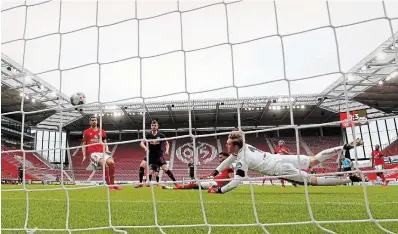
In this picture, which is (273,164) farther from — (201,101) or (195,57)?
(195,57)

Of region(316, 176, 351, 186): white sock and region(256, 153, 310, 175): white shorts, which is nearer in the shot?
region(256, 153, 310, 175): white shorts

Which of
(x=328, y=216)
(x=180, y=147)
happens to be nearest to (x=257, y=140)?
(x=180, y=147)

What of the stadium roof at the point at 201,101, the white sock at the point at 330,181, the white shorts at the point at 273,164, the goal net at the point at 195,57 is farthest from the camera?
the white sock at the point at 330,181

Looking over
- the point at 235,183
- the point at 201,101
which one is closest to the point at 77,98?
the point at 235,183

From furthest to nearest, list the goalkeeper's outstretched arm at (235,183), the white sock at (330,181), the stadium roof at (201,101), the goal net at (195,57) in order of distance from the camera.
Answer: the white sock at (330,181) → the goalkeeper's outstretched arm at (235,183) → the stadium roof at (201,101) → the goal net at (195,57)

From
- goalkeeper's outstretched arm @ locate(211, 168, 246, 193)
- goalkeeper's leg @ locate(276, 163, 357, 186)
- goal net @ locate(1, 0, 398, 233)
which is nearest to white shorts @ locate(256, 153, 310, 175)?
goalkeeper's leg @ locate(276, 163, 357, 186)

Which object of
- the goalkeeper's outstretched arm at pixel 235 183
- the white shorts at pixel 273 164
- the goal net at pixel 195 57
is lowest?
the goalkeeper's outstretched arm at pixel 235 183

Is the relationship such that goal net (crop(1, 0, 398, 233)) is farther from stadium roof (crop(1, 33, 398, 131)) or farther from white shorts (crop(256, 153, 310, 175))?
white shorts (crop(256, 153, 310, 175))

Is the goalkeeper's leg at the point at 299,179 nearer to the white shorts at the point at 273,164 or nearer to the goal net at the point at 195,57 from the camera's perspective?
the white shorts at the point at 273,164

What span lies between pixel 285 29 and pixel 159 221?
5.62 ft

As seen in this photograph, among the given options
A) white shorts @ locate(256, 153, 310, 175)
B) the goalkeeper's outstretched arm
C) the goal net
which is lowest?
the goalkeeper's outstretched arm

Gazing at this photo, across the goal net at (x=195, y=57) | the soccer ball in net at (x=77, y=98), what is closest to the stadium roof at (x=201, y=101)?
the soccer ball in net at (x=77, y=98)

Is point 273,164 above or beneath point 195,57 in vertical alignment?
beneath

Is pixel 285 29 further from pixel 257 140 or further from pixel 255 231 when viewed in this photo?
pixel 257 140
